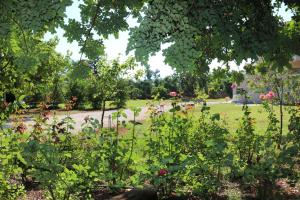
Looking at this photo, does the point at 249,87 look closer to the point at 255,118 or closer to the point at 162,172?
the point at 255,118

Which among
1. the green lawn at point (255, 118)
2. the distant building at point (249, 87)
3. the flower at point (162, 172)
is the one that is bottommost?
the green lawn at point (255, 118)

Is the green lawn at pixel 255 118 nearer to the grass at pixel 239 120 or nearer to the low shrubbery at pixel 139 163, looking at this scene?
the grass at pixel 239 120

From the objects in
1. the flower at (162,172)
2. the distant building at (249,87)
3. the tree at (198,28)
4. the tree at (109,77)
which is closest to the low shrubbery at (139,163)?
the flower at (162,172)

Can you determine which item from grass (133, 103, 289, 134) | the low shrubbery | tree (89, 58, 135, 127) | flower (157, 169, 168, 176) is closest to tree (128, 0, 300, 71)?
the low shrubbery

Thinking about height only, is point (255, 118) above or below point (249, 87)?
below

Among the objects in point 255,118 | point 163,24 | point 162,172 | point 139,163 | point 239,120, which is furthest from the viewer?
point 239,120

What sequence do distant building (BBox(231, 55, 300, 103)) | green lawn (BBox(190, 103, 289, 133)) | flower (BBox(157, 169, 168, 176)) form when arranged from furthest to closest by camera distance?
green lawn (BBox(190, 103, 289, 133)), distant building (BBox(231, 55, 300, 103)), flower (BBox(157, 169, 168, 176))

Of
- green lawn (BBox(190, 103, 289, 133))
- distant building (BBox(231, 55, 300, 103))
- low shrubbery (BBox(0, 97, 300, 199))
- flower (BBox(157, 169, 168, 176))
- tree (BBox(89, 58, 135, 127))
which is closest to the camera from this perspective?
low shrubbery (BBox(0, 97, 300, 199))

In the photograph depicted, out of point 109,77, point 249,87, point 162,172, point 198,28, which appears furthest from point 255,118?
point 109,77

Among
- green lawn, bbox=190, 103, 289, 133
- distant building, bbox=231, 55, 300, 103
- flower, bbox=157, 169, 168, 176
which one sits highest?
distant building, bbox=231, 55, 300, 103

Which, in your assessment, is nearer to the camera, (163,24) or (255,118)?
(163,24)

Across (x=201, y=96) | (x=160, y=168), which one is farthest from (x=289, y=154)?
(x=201, y=96)

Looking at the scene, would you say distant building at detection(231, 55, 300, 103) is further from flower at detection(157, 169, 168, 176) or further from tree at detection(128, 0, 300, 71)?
flower at detection(157, 169, 168, 176)

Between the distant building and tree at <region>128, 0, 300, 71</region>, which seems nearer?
tree at <region>128, 0, 300, 71</region>
